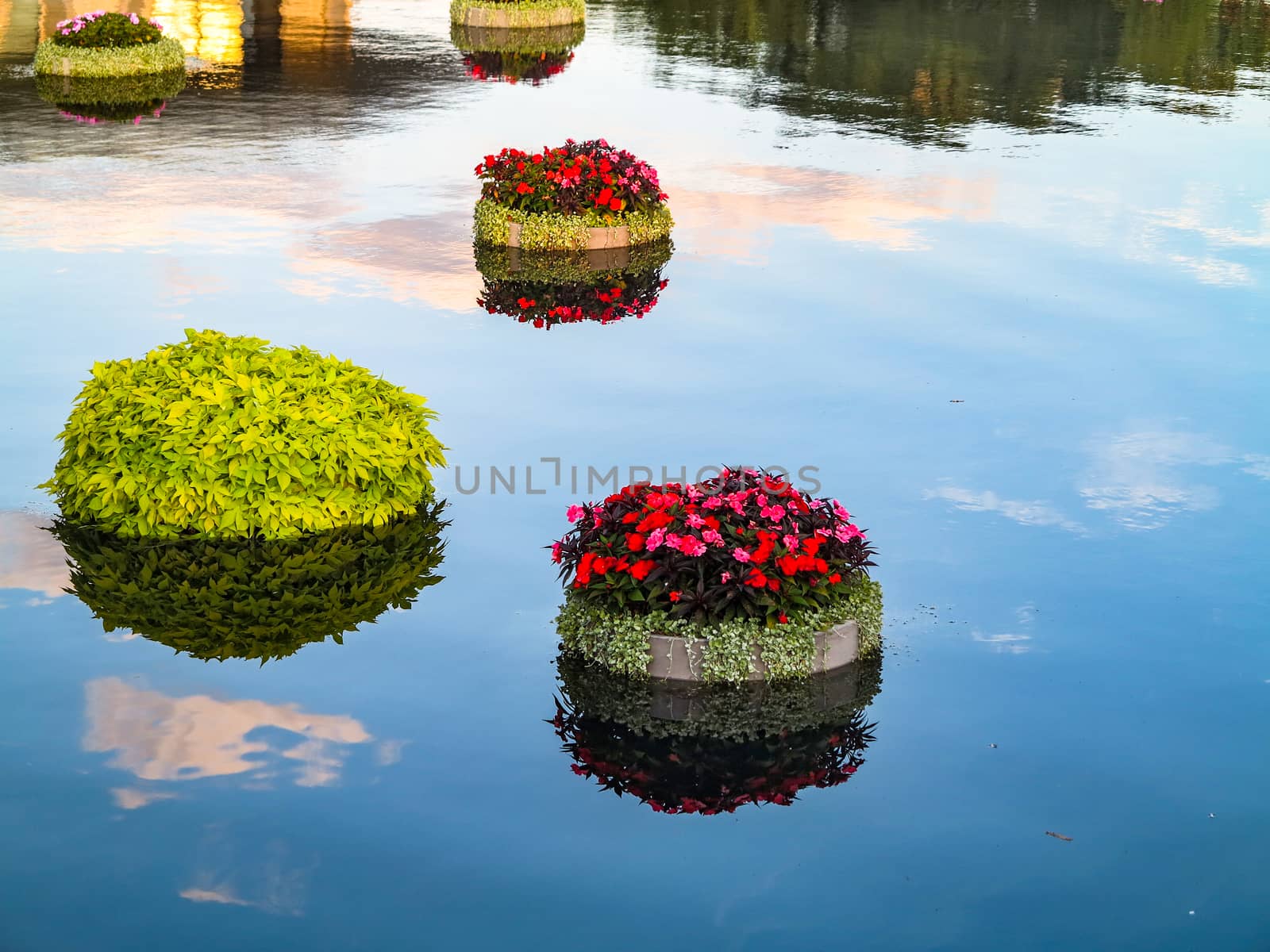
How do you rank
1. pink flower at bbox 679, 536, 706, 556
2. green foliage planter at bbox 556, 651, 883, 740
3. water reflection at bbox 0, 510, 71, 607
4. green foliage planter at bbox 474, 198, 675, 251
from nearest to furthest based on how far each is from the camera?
green foliage planter at bbox 556, 651, 883, 740, pink flower at bbox 679, 536, 706, 556, water reflection at bbox 0, 510, 71, 607, green foliage planter at bbox 474, 198, 675, 251

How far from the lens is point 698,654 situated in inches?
398

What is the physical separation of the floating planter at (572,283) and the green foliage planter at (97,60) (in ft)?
56.1

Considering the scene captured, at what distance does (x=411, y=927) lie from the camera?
7809 millimetres

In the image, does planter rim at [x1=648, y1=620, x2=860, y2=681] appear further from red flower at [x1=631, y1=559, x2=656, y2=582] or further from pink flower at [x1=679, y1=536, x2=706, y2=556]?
pink flower at [x1=679, y1=536, x2=706, y2=556]

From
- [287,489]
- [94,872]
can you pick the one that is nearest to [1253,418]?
[287,489]

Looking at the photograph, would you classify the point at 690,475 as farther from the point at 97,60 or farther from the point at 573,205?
the point at 97,60

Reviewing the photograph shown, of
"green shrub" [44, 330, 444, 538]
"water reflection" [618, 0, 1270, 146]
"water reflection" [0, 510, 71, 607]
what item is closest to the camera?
"water reflection" [0, 510, 71, 607]

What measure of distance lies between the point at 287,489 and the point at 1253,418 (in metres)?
9.59

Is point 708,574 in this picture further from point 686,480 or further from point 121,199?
point 121,199

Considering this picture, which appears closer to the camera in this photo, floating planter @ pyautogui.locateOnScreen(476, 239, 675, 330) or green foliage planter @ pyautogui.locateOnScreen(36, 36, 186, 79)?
floating planter @ pyautogui.locateOnScreen(476, 239, 675, 330)

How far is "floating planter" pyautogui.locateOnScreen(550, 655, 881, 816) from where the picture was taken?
363 inches

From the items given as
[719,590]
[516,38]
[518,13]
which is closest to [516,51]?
[516,38]

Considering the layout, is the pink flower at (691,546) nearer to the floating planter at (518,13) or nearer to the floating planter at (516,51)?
the floating planter at (516,51)

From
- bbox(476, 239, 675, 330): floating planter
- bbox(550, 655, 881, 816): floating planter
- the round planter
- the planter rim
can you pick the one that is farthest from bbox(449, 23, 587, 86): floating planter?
bbox(550, 655, 881, 816): floating planter
